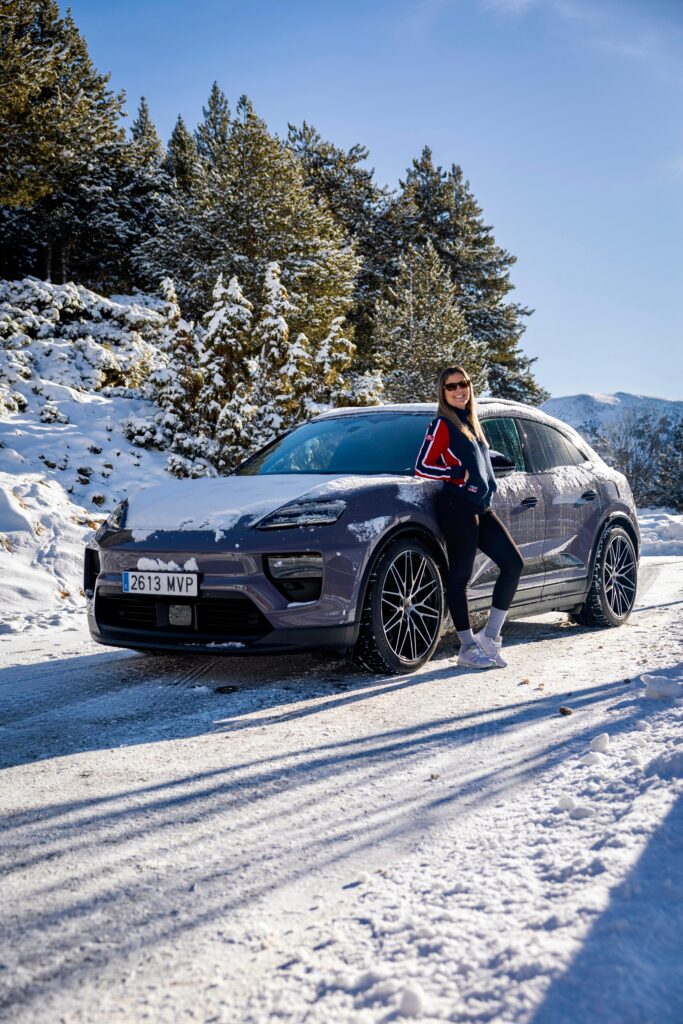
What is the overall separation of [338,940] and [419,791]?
99 cm

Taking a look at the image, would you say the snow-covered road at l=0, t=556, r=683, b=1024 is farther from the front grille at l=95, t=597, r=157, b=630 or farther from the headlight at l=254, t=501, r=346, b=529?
the headlight at l=254, t=501, r=346, b=529

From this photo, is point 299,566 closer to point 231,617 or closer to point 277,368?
point 231,617

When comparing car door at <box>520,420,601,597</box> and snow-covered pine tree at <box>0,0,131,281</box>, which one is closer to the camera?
car door at <box>520,420,601,597</box>

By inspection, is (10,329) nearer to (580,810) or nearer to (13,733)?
(13,733)

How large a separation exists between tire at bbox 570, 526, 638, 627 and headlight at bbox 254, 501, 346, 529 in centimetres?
247

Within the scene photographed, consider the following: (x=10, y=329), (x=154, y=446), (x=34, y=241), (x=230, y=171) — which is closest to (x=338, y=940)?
(x=154, y=446)

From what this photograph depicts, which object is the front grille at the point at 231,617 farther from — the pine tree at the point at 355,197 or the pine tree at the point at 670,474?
the pine tree at the point at 670,474

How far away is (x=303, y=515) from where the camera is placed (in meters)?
4.25

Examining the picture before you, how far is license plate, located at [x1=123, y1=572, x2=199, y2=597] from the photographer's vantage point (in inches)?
165

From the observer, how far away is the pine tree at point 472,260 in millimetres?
46688

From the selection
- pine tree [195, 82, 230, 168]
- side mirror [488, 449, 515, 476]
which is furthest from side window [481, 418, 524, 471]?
pine tree [195, 82, 230, 168]

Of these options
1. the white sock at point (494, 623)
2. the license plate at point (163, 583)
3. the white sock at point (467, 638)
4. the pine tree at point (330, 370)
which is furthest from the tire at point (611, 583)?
the pine tree at point (330, 370)

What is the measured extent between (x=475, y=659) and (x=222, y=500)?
5.33 ft

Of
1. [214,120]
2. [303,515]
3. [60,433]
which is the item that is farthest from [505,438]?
[214,120]
